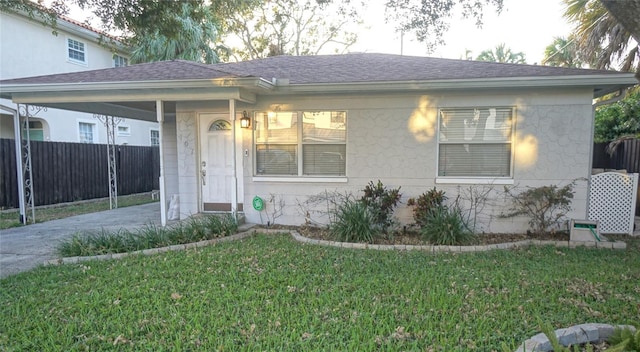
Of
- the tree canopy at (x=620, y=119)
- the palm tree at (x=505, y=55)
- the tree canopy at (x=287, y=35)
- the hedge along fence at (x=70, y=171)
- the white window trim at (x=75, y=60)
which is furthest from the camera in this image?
the palm tree at (x=505, y=55)

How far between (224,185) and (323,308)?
16.8ft

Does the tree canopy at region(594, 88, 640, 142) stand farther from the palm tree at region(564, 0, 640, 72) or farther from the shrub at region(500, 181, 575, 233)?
the shrub at region(500, 181, 575, 233)

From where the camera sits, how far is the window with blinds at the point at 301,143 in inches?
300

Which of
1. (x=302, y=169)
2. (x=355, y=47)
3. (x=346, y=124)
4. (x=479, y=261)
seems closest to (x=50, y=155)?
(x=302, y=169)

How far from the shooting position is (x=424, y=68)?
786 centimetres

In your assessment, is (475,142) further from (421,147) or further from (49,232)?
(49,232)

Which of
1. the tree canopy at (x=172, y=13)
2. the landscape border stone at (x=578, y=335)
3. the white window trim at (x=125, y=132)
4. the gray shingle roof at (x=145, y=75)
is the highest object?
the tree canopy at (x=172, y=13)

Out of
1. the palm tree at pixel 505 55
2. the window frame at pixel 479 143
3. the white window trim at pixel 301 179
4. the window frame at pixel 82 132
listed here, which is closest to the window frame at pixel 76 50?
the window frame at pixel 82 132

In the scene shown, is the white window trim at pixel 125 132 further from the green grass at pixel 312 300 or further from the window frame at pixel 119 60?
the green grass at pixel 312 300

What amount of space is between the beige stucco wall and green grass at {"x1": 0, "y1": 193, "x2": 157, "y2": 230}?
16.7 feet

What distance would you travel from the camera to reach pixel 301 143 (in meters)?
7.73

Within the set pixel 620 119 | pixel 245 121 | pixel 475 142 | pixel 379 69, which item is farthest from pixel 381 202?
pixel 620 119

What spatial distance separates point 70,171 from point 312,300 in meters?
10.8

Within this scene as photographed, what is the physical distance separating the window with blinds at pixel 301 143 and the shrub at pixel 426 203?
165 centimetres
